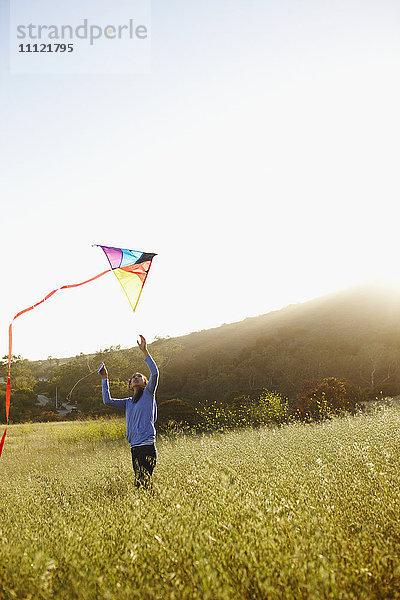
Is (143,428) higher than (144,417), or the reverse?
(144,417)

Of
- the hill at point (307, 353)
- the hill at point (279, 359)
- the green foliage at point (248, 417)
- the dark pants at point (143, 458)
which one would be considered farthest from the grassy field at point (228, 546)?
the hill at point (307, 353)

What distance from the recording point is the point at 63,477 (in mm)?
6328

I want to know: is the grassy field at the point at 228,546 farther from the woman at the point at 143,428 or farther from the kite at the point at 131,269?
the kite at the point at 131,269

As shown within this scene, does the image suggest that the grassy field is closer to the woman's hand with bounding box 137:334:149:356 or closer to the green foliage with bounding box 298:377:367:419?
the woman's hand with bounding box 137:334:149:356

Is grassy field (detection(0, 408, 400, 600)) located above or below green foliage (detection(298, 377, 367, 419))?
above

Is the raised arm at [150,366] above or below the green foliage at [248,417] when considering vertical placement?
above

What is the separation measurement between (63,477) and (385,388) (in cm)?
1836

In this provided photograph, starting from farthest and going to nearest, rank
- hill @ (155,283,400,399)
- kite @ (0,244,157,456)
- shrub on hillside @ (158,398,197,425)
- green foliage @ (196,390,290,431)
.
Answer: hill @ (155,283,400,399) < shrub on hillside @ (158,398,197,425) < green foliage @ (196,390,290,431) < kite @ (0,244,157,456)

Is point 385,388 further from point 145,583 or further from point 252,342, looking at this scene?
point 145,583

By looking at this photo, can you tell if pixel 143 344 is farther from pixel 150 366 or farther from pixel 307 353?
pixel 307 353

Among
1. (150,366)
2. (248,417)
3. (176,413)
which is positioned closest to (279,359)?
(248,417)

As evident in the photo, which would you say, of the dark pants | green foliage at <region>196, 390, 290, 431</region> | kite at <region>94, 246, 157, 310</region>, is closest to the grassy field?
the dark pants

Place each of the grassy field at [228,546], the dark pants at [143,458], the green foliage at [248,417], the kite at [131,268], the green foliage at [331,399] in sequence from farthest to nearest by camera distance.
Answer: the green foliage at [331,399] < the green foliage at [248,417] < the kite at [131,268] < the dark pants at [143,458] < the grassy field at [228,546]

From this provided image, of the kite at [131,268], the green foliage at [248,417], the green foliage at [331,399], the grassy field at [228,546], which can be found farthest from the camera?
the green foliage at [331,399]
